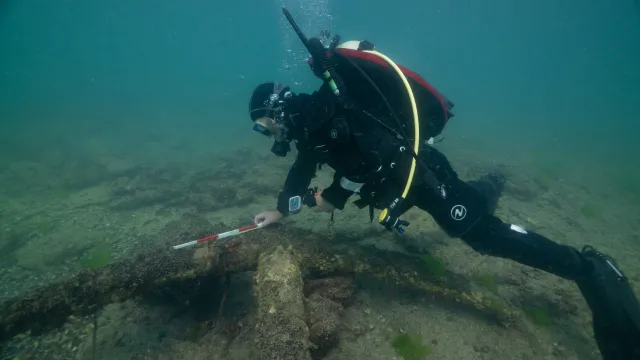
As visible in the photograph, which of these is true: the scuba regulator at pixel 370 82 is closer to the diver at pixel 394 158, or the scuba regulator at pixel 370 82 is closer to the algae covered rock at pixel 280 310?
the diver at pixel 394 158

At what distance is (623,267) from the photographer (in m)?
5.96

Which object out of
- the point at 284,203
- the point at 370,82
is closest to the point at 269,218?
the point at 284,203

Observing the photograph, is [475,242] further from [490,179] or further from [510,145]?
[510,145]

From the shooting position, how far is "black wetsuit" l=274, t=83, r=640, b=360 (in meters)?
3.33

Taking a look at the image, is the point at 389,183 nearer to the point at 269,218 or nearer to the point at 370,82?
the point at 370,82

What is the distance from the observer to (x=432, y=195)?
12.2ft

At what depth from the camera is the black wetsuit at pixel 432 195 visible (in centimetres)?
333

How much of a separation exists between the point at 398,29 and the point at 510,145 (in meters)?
142

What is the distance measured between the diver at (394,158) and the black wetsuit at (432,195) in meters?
0.01

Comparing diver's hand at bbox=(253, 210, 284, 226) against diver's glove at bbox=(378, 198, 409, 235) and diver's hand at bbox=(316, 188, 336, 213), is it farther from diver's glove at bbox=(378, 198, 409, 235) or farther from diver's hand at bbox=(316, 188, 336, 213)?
diver's glove at bbox=(378, 198, 409, 235)

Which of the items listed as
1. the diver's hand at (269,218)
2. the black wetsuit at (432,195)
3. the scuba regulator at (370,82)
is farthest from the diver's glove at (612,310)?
the diver's hand at (269,218)

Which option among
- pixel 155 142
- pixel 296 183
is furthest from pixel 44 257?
pixel 155 142

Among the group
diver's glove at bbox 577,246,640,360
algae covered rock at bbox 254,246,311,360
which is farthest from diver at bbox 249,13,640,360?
algae covered rock at bbox 254,246,311,360

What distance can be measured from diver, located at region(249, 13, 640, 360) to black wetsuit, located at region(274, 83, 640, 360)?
11 mm
